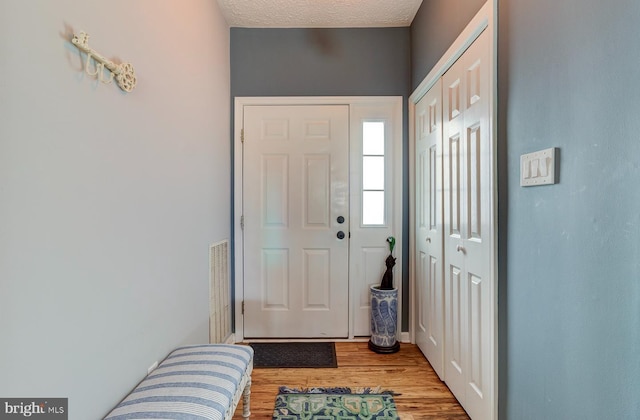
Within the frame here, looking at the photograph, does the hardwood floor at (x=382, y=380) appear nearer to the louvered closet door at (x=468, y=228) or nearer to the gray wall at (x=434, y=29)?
the louvered closet door at (x=468, y=228)

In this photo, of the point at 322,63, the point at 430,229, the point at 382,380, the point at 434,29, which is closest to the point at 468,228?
the point at 430,229

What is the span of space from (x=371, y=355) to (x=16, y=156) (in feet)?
7.57

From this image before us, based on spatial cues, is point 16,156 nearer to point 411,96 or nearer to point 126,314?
point 126,314

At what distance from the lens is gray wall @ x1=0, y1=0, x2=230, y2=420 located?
30.4 inches

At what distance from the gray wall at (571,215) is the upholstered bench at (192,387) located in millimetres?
1096

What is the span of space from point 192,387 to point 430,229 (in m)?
1.67

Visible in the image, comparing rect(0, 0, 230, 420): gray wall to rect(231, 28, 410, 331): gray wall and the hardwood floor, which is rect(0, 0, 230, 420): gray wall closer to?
the hardwood floor

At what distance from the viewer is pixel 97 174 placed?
104cm

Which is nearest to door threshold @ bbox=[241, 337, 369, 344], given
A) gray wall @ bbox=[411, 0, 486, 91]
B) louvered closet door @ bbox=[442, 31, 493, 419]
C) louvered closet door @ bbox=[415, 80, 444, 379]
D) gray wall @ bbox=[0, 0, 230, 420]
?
louvered closet door @ bbox=[415, 80, 444, 379]

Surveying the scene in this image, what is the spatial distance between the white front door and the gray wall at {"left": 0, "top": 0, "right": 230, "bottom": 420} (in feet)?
2.82

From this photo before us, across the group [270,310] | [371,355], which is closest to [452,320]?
[371,355]

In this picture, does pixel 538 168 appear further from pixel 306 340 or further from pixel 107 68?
pixel 306 340

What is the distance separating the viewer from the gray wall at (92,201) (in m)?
0.77

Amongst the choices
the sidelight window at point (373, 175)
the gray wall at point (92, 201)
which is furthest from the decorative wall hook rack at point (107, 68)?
the sidelight window at point (373, 175)
